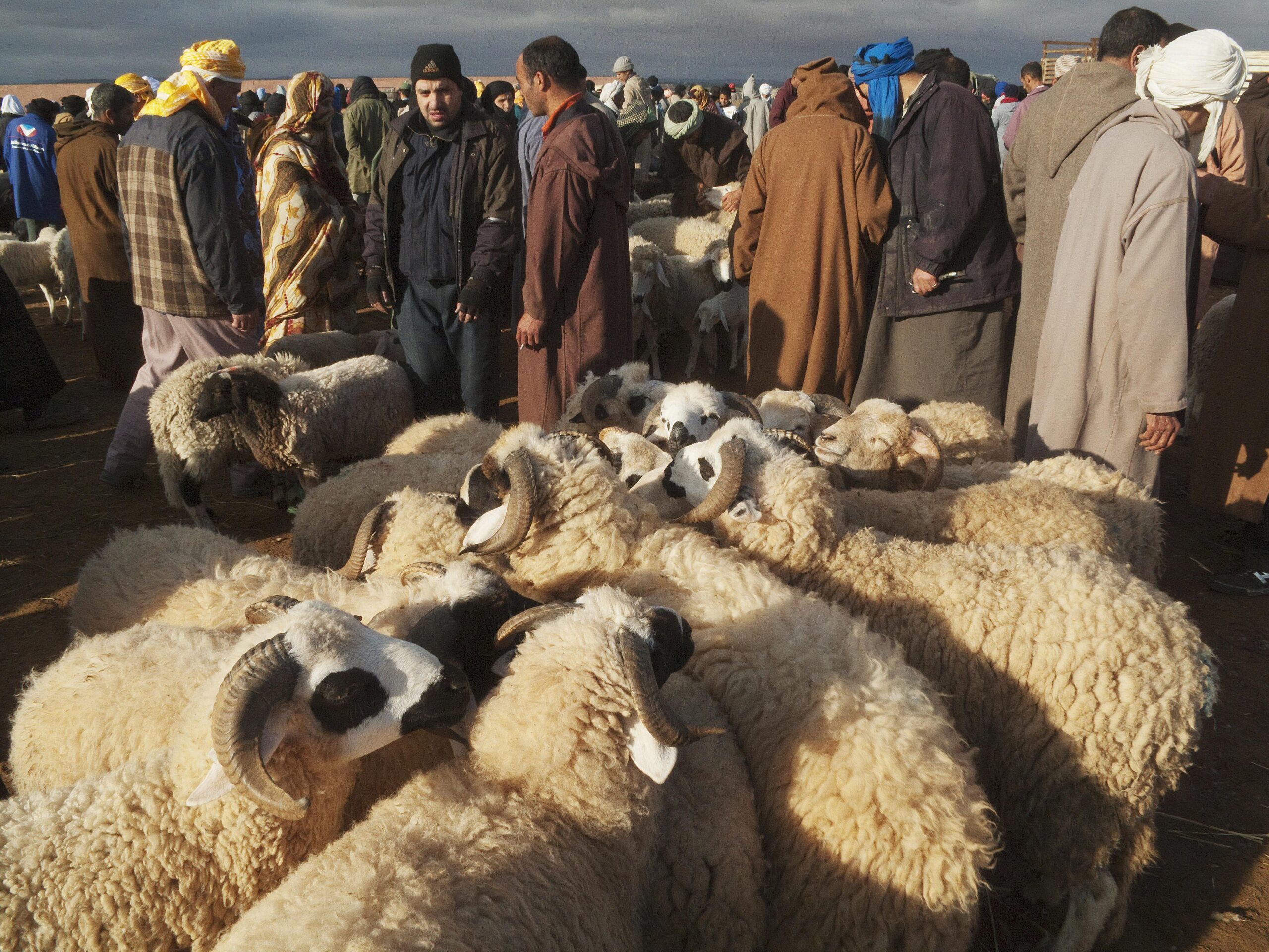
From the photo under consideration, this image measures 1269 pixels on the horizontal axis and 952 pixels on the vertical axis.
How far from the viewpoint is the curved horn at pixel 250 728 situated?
1830mm

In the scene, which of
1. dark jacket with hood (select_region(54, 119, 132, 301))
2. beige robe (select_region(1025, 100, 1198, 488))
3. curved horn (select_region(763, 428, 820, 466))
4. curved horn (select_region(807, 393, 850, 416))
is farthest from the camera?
dark jacket with hood (select_region(54, 119, 132, 301))

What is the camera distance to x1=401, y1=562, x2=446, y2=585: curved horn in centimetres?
275

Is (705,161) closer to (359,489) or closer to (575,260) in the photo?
(575,260)

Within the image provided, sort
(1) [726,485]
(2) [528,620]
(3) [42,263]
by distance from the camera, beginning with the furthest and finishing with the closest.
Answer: (3) [42,263] < (1) [726,485] < (2) [528,620]

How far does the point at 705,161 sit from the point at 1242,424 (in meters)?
8.45

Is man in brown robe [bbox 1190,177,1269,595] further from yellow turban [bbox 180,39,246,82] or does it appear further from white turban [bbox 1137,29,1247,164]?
yellow turban [bbox 180,39,246,82]

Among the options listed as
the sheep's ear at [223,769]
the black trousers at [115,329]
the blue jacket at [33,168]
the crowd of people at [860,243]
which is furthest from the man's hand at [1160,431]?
the blue jacket at [33,168]

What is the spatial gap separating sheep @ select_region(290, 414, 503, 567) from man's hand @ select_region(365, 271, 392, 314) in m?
1.38

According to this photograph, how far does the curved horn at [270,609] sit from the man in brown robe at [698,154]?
1038cm

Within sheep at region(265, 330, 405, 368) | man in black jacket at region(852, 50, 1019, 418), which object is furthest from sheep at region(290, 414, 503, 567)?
man in black jacket at region(852, 50, 1019, 418)

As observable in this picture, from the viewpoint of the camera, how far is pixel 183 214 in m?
5.17

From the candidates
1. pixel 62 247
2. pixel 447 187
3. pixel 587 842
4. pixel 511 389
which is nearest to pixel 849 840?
pixel 587 842

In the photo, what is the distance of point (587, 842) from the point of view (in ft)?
6.59

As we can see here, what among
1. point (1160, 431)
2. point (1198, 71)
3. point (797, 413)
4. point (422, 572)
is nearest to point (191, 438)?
point (422, 572)
